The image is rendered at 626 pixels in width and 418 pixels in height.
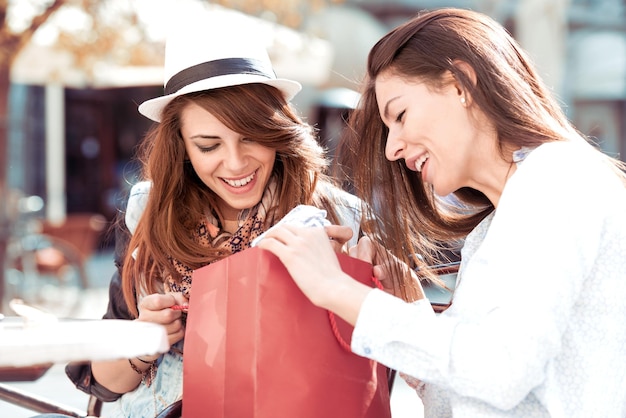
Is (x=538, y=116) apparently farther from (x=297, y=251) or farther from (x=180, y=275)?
(x=180, y=275)

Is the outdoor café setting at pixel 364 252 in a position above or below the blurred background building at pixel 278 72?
above

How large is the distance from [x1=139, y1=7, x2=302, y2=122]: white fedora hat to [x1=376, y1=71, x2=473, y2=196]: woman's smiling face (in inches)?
21.5

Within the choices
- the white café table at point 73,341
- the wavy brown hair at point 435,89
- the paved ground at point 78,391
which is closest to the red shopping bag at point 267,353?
the white café table at point 73,341

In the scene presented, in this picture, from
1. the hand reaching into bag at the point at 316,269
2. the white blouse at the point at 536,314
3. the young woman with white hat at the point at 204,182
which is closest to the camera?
the white blouse at the point at 536,314

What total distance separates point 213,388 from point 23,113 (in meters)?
11.6

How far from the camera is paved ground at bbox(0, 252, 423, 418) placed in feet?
8.51

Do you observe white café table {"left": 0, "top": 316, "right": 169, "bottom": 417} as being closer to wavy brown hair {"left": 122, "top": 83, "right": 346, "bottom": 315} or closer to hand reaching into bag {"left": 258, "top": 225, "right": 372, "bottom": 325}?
hand reaching into bag {"left": 258, "top": 225, "right": 372, "bottom": 325}

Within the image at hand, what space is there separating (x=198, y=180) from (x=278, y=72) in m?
6.05

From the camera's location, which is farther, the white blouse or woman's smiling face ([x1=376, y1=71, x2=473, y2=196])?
woman's smiling face ([x1=376, y1=71, x2=473, y2=196])

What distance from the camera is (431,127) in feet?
5.22

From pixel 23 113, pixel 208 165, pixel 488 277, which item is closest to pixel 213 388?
pixel 488 277

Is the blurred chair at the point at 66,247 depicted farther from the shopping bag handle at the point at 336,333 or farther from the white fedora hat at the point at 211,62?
the shopping bag handle at the point at 336,333

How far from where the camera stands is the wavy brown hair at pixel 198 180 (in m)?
2.13

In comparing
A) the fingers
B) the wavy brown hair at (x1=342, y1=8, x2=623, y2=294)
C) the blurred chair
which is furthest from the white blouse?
the blurred chair
